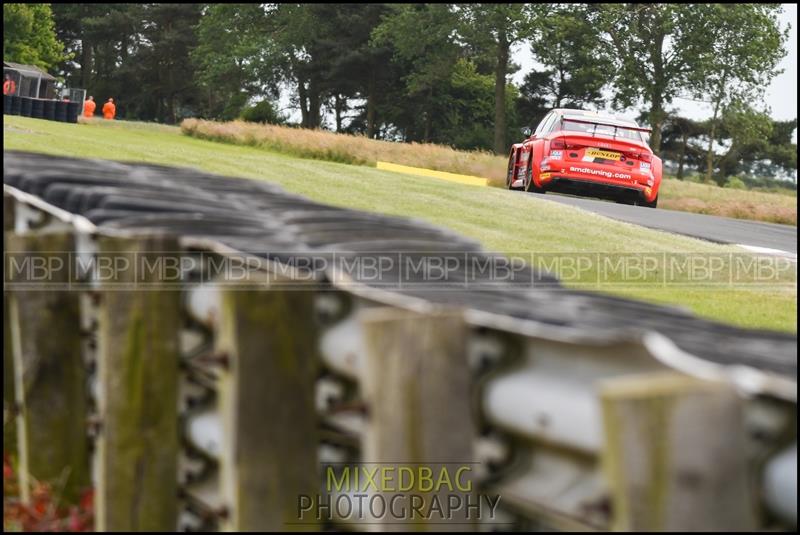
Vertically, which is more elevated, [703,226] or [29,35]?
[29,35]

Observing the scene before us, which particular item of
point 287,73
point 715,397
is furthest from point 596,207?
point 287,73

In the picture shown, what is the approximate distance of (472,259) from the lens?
410 centimetres

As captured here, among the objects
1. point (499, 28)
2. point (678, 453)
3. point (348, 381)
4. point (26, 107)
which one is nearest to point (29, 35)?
point (499, 28)

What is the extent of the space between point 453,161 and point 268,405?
24377 millimetres

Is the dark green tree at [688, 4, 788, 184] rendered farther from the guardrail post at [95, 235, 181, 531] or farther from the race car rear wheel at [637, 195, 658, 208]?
the guardrail post at [95, 235, 181, 531]

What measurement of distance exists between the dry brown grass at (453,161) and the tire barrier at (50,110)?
8.79 meters

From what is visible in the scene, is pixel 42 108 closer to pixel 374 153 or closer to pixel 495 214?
pixel 374 153

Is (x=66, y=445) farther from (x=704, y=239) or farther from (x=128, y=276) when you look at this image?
(x=704, y=239)

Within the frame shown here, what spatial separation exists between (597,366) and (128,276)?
4.85ft

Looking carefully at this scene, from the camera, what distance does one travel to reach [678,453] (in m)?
1.66

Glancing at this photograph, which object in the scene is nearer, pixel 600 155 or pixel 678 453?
pixel 678 453

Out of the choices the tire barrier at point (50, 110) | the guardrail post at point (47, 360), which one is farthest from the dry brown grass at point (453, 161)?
the guardrail post at point (47, 360)

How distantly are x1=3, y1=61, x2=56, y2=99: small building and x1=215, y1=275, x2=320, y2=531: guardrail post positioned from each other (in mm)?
48048

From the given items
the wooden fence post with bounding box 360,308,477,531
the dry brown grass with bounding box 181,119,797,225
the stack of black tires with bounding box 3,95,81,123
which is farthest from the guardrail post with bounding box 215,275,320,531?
the stack of black tires with bounding box 3,95,81,123
